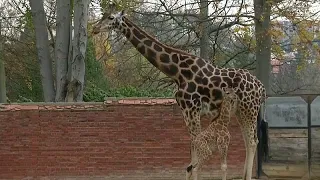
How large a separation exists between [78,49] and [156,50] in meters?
4.97

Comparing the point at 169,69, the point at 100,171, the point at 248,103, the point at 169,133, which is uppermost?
the point at 169,69

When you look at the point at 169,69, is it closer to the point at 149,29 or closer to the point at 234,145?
the point at 234,145

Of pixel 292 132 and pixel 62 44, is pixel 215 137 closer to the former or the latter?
pixel 292 132

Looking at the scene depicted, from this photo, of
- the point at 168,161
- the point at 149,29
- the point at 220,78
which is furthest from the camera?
Result: the point at 149,29

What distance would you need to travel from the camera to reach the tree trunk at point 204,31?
51.6ft

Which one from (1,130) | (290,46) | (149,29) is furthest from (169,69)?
(290,46)

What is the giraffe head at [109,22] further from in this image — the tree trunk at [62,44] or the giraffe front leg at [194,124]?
the tree trunk at [62,44]

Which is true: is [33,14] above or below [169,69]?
above

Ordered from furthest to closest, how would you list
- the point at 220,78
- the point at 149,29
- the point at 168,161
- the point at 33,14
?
the point at 149,29 < the point at 33,14 < the point at 168,161 < the point at 220,78

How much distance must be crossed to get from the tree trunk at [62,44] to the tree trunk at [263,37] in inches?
213

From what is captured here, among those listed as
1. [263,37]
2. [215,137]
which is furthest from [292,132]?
[263,37]

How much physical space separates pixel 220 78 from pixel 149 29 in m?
9.29

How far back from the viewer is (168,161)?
9898 mm

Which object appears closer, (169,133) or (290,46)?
(169,133)
